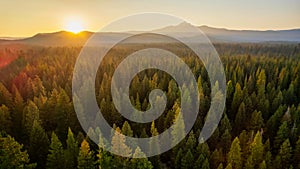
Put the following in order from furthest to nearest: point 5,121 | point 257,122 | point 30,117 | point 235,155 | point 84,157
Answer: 1. point 257,122
2. point 5,121
3. point 30,117
4. point 235,155
5. point 84,157

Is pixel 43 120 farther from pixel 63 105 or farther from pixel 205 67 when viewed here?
pixel 205 67

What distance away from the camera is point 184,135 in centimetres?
4869

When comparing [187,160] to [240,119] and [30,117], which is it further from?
[30,117]

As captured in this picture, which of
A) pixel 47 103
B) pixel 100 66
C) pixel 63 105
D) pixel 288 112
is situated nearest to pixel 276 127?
pixel 288 112

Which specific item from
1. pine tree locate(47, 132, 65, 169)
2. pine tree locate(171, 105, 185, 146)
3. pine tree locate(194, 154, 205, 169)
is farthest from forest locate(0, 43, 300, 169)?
pine tree locate(171, 105, 185, 146)

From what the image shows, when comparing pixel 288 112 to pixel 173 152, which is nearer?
pixel 173 152

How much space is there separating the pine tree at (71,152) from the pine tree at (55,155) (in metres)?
0.76

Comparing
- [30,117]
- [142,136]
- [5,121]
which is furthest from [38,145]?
[142,136]

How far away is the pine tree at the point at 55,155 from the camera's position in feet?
129

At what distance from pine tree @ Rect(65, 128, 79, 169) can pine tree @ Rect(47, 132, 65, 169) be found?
0.76 metres

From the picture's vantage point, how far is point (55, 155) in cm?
3953

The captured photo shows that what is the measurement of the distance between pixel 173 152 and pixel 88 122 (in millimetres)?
17922

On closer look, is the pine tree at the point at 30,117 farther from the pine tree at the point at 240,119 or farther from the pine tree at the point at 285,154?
the pine tree at the point at 285,154

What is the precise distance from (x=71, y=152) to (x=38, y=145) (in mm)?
7121
